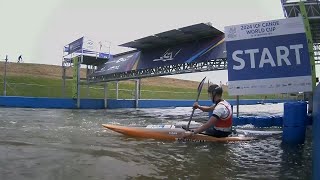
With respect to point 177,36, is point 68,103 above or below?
below

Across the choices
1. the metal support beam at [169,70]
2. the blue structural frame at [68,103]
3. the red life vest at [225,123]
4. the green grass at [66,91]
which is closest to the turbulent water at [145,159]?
the red life vest at [225,123]

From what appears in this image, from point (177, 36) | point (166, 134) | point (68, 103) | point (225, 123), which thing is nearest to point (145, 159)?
point (166, 134)

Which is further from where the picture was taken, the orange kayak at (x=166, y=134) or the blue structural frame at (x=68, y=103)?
the blue structural frame at (x=68, y=103)

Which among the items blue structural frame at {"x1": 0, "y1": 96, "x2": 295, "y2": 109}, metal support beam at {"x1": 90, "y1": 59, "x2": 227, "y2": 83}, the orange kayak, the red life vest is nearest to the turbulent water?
the orange kayak

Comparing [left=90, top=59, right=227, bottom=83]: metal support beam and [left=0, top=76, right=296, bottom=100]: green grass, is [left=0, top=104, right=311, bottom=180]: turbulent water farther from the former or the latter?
[left=0, top=76, right=296, bottom=100]: green grass

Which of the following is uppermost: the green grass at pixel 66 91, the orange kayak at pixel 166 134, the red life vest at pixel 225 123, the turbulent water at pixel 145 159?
the green grass at pixel 66 91

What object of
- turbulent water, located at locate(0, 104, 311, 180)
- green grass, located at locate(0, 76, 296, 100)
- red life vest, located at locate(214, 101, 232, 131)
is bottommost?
turbulent water, located at locate(0, 104, 311, 180)

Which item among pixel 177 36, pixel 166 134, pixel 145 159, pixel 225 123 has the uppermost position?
pixel 177 36

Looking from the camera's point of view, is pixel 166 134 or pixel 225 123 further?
pixel 166 134

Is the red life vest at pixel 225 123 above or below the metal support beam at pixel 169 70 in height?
below

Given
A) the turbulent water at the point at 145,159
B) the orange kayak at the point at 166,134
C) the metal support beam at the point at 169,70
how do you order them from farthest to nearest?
the metal support beam at the point at 169,70, the orange kayak at the point at 166,134, the turbulent water at the point at 145,159

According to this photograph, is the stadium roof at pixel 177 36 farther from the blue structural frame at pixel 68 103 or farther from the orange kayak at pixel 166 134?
the orange kayak at pixel 166 134

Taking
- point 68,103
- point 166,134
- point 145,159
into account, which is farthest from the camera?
point 68,103

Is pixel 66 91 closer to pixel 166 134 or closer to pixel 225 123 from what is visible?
pixel 166 134
